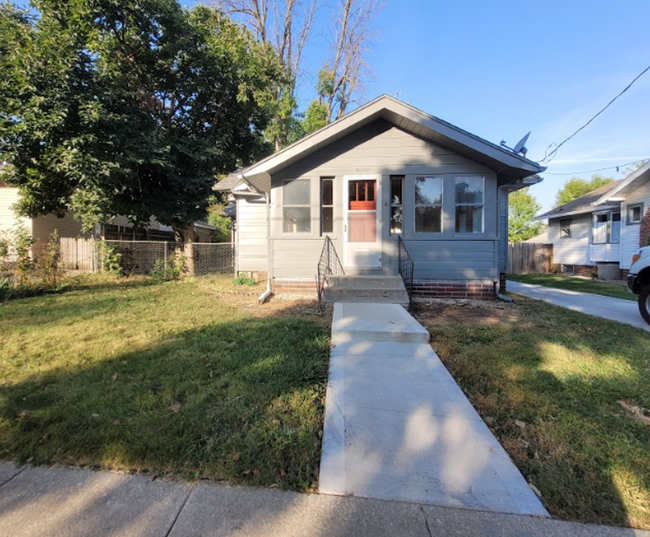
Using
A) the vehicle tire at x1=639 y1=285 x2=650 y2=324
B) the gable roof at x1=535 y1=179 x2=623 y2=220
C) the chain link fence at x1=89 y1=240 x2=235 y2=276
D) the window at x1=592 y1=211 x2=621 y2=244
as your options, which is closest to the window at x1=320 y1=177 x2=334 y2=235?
the vehicle tire at x1=639 y1=285 x2=650 y2=324

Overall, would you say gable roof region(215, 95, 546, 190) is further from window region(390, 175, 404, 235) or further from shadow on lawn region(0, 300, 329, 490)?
shadow on lawn region(0, 300, 329, 490)

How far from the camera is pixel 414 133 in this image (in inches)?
309

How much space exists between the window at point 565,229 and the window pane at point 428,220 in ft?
48.6

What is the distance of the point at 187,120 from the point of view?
15773 millimetres

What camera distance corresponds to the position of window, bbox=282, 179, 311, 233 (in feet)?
26.7

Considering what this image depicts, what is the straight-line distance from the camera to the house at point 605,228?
43.1ft

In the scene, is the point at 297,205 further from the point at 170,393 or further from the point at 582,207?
the point at 582,207

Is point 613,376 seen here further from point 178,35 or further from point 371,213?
point 178,35

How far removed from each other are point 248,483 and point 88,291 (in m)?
8.92

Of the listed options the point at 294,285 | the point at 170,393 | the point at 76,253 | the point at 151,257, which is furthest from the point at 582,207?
the point at 76,253

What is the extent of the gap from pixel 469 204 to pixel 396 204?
5.36 feet

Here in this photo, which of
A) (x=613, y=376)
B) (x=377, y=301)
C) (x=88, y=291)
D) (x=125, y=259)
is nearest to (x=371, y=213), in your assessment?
(x=377, y=301)

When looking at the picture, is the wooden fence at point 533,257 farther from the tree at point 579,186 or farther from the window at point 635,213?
the tree at point 579,186

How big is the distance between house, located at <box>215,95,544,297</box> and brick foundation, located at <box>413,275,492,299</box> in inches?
0.9
